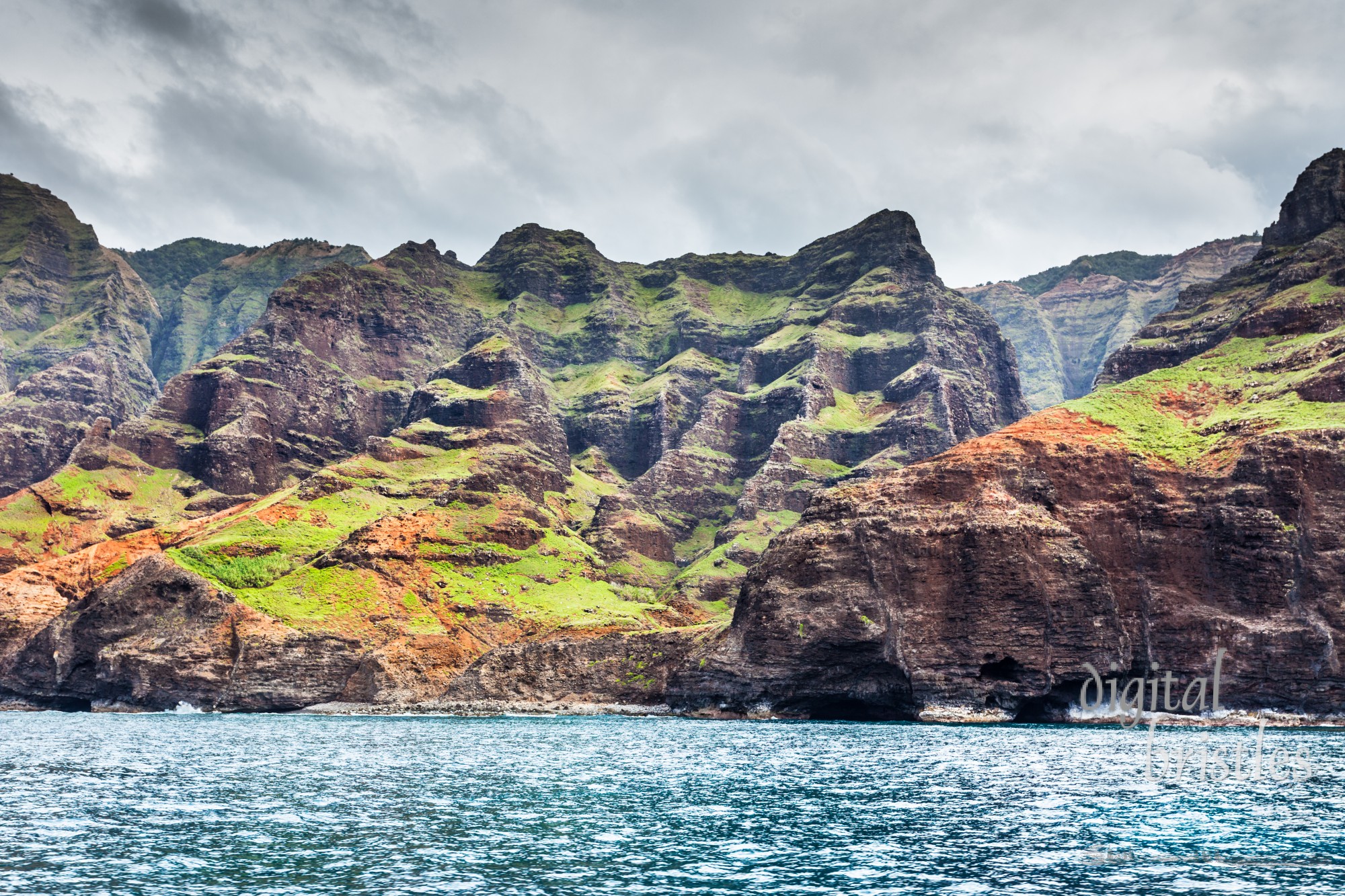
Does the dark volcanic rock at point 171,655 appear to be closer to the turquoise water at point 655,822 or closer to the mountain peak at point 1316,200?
the turquoise water at point 655,822

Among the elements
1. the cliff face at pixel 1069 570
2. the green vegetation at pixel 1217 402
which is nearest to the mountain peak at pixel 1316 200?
the green vegetation at pixel 1217 402

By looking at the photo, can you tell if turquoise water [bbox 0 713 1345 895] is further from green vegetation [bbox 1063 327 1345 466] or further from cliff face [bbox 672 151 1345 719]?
green vegetation [bbox 1063 327 1345 466]

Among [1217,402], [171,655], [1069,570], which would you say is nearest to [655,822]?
[1069,570]

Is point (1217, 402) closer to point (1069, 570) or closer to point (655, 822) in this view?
point (1069, 570)

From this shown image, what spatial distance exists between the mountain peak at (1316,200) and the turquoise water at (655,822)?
156 meters

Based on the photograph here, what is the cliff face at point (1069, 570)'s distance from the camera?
113562mm

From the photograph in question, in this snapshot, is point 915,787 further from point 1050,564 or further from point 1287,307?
point 1287,307

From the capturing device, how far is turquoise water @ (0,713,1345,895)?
3039 centimetres

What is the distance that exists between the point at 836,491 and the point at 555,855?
108m

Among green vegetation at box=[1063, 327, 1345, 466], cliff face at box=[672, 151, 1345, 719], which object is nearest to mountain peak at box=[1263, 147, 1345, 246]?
green vegetation at box=[1063, 327, 1345, 466]

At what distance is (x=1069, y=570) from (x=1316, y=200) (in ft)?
417

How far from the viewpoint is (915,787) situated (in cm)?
5288

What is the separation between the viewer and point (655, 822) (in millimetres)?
41781

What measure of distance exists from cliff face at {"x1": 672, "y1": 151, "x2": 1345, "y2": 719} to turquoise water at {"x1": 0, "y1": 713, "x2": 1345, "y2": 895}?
38.7m
